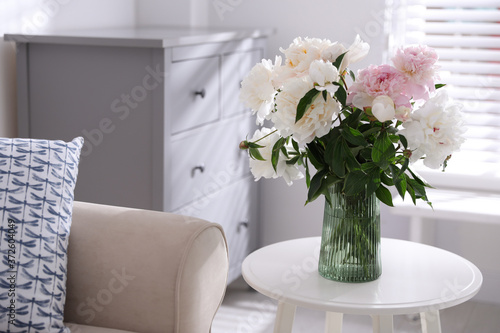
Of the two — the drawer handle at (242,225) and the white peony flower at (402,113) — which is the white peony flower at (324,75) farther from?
the drawer handle at (242,225)

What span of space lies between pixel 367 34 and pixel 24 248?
5.83 feet

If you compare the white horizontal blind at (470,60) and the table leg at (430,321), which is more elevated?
the white horizontal blind at (470,60)

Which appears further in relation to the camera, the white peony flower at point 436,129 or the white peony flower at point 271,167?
the white peony flower at point 271,167

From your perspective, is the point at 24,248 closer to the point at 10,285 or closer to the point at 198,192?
the point at 10,285

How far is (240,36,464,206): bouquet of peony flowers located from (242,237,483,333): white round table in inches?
7.4

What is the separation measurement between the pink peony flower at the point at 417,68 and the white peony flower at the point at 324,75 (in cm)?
14

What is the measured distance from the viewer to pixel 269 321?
262 cm

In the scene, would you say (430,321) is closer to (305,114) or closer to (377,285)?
(377,285)

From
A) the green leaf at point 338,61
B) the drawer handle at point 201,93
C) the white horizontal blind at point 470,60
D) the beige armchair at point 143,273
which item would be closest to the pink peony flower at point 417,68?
the green leaf at point 338,61

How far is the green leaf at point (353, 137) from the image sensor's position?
1369 millimetres

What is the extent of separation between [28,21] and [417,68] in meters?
1.45

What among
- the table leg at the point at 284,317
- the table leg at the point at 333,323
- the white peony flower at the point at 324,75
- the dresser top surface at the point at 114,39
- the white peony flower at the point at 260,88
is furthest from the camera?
the dresser top surface at the point at 114,39

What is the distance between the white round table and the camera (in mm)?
1394

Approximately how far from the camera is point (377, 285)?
148cm
